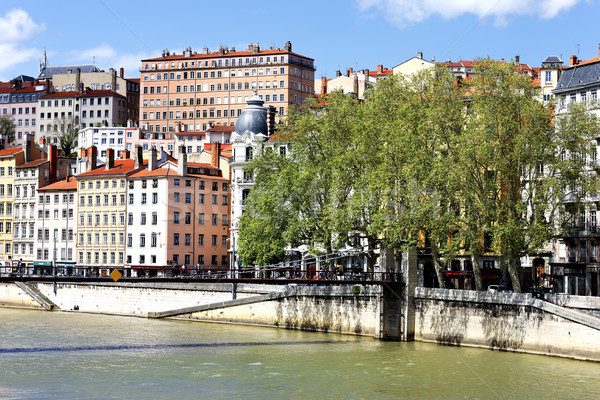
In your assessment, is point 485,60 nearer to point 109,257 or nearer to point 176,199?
point 176,199

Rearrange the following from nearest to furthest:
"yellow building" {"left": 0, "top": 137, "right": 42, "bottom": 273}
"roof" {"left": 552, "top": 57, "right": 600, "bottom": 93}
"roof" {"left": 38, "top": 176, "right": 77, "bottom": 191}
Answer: "roof" {"left": 552, "top": 57, "right": 600, "bottom": 93}, "roof" {"left": 38, "top": 176, "right": 77, "bottom": 191}, "yellow building" {"left": 0, "top": 137, "right": 42, "bottom": 273}

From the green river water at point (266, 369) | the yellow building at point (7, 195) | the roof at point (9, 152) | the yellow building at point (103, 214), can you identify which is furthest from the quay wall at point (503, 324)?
the roof at point (9, 152)

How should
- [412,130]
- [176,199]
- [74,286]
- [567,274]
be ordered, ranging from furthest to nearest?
1. [176,199]
2. [74,286]
3. [567,274]
4. [412,130]

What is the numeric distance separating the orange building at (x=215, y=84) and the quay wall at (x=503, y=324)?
283ft

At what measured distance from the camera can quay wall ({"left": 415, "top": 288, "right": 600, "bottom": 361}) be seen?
133 ft

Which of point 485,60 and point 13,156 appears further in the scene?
point 13,156

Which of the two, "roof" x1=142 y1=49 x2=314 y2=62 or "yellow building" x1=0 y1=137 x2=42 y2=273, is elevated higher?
"roof" x1=142 y1=49 x2=314 y2=62

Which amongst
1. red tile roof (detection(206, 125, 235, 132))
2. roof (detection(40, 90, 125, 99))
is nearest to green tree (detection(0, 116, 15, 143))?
roof (detection(40, 90, 125, 99))

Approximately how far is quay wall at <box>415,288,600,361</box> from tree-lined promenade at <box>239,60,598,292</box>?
219 centimetres

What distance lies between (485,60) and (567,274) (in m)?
15.8

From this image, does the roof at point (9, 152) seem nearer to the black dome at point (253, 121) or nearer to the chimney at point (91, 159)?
the chimney at point (91, 159)

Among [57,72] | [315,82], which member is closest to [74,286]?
[315,82]

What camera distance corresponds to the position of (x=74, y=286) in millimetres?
68438

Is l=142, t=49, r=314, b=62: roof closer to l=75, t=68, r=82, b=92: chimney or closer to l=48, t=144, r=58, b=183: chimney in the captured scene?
l=75, t=68, r=82, b=92: chimney
